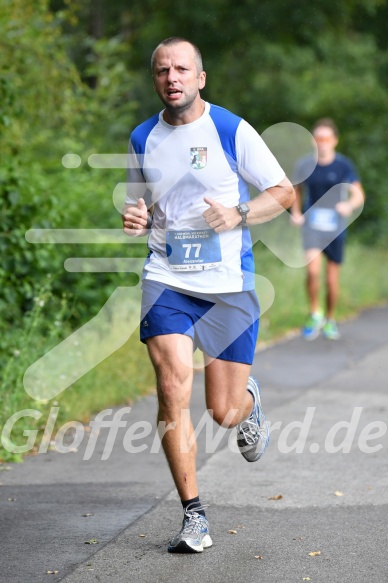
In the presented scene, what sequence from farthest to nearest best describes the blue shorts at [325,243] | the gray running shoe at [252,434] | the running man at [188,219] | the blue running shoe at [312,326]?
the blue shorts at [325,243]
the blue running shoe at [312,326]
the gray running shoe at [252,434]
the running man at [188,219]

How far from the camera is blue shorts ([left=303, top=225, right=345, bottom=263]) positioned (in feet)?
44.9

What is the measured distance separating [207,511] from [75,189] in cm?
628

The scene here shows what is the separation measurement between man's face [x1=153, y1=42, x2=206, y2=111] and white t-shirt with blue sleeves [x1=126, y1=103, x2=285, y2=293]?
0.12m

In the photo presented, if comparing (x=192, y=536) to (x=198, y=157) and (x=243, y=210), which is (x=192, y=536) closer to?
(x=243, y=210)

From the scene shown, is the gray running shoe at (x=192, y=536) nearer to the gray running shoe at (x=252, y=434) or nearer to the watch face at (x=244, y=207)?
the gray running shoe at (x=252, y=434)

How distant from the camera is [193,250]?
562 centimetres

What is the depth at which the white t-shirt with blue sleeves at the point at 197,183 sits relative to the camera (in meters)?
5.63

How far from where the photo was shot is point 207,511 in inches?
246

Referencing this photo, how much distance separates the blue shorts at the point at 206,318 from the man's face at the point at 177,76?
817 millimetres

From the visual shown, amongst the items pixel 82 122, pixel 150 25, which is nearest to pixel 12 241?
pixel 82 122

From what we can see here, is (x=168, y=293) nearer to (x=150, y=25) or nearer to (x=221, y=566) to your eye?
(x=221, y=566)

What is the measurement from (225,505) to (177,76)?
7.12 ft

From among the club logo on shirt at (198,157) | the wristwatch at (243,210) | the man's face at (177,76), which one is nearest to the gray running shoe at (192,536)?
the wristwatch at (243,210)

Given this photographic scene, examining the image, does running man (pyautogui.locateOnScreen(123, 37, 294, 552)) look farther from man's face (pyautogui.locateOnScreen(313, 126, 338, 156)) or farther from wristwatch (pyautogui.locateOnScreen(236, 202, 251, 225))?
man's face (pyautogui.locateOnScreen(313, 126, 338, 156))
